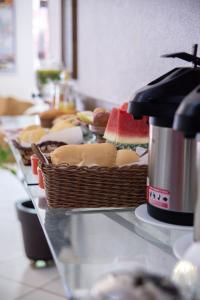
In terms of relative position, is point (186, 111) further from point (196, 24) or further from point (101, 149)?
point (196, 24)

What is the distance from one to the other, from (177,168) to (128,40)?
3.75ft

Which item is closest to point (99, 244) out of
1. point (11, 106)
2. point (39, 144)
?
point (39, 144)

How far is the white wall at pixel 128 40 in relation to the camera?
1.48 meters

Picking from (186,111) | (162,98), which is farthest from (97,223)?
(186,111)

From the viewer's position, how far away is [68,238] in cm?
→ 92

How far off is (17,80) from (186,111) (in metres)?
4.90

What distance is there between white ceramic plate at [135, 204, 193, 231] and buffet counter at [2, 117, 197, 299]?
0.4 inches

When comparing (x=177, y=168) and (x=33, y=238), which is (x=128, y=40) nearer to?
(x=33, y=238)

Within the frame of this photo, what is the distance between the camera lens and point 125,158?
1.17 m

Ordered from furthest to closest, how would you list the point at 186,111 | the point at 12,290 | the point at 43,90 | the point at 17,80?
the point at 17,80 → the point at 43,90 → the point at 12,290 → the point at 186,111

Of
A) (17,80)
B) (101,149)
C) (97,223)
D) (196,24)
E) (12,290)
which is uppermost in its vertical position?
(196,24)

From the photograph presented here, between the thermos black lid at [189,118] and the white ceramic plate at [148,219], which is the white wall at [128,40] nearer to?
the white ceramic plate at [148,219]

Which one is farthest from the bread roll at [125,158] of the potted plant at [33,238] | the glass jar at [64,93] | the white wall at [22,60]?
the white wall at [22,60]

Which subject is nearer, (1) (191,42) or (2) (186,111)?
(2) (186,111)
